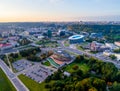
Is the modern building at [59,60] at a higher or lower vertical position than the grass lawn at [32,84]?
higher

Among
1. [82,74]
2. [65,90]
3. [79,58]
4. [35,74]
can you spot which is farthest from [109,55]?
[65,90]

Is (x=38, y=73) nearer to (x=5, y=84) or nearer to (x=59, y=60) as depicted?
(x=5, y=84)

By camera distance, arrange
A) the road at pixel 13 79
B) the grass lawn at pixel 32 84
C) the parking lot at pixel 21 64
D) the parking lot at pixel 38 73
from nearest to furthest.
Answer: the grass lawn at pixel 32 84 < the road at pixel 13 79 < the parking lot at pixel 38 73 < the parking lot at pixel 21 64

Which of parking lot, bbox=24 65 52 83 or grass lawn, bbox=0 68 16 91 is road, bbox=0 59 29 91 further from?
parking lot, bbox=24 65 52 83

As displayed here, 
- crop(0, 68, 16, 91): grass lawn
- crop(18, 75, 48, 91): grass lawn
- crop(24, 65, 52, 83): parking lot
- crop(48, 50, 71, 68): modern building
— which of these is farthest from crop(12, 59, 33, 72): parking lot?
crop(18, 75, 48, 91): grass lawn

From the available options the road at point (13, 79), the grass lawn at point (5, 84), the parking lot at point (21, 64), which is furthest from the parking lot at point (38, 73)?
the grass lawn at point (5, 84)

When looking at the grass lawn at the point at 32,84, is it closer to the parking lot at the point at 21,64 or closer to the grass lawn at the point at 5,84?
the grass lawn at the point at 5,84
